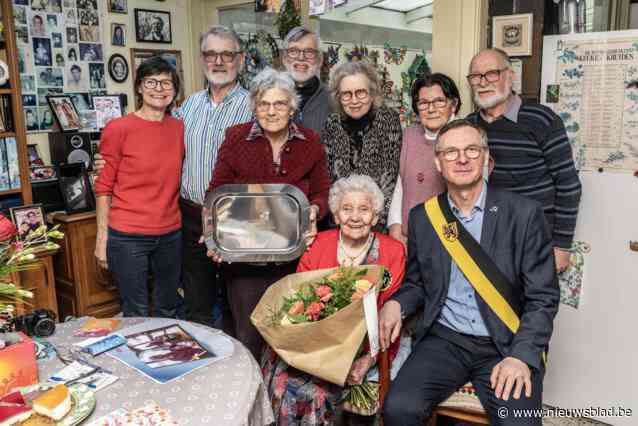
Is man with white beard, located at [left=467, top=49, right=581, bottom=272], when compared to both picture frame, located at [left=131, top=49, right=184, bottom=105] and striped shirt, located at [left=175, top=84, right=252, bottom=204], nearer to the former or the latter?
striped shirt, located at [left=175, top=84, right=252, bottom=204]

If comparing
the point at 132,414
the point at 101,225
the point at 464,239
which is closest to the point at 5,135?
the point at 101,225

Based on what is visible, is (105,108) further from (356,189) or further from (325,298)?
(325,298)

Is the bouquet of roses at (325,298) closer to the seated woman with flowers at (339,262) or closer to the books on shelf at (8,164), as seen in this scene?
the seated woman with flowers at (339,262)

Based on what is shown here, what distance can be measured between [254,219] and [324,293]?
1.51 feet

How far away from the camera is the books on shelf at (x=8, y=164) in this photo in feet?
9.87

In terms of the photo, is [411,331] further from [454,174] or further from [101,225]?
[101,225]

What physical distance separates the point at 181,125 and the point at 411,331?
1.36m

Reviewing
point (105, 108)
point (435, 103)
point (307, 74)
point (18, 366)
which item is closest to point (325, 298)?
point (18, 366)

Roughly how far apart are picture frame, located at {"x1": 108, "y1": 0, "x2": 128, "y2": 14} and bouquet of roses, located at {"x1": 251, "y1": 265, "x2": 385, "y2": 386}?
2.73 meters

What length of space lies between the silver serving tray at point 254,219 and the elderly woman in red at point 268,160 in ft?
0.36

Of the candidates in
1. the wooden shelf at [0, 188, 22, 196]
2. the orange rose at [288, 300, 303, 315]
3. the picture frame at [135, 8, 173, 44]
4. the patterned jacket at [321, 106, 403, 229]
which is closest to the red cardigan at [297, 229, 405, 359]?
the patterned jacket at [321, 106, 403, 229]

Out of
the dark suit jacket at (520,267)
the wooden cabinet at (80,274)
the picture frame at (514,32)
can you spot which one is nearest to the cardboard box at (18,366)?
the dark suit jacket at (520,267)

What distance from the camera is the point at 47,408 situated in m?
1.28

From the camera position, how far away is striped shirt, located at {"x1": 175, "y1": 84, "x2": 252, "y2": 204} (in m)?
2.51
